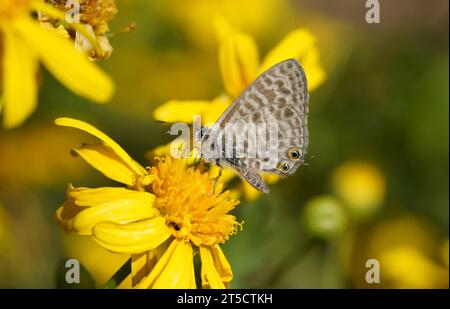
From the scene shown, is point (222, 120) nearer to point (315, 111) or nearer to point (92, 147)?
point (92, 147)

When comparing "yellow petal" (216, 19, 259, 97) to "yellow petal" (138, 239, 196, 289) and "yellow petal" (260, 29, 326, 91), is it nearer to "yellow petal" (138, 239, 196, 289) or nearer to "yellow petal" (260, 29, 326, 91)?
"yellow petal" (260, 29, 326, 91)

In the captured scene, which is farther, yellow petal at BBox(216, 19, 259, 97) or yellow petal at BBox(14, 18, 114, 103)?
yellow petal at BBox(216, 19, 259, 97)

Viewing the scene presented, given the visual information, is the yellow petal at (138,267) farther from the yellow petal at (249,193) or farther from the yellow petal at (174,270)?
the yellow petal at (249,193)

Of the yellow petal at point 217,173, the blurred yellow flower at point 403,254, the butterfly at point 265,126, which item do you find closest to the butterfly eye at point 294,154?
the butterfly at point 265,126

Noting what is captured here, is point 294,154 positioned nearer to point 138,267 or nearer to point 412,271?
point 138,267

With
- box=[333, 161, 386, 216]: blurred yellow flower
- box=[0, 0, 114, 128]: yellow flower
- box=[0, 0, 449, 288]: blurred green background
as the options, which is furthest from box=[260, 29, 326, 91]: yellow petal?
box=[0, 0, 114, 128]: yellow flower
